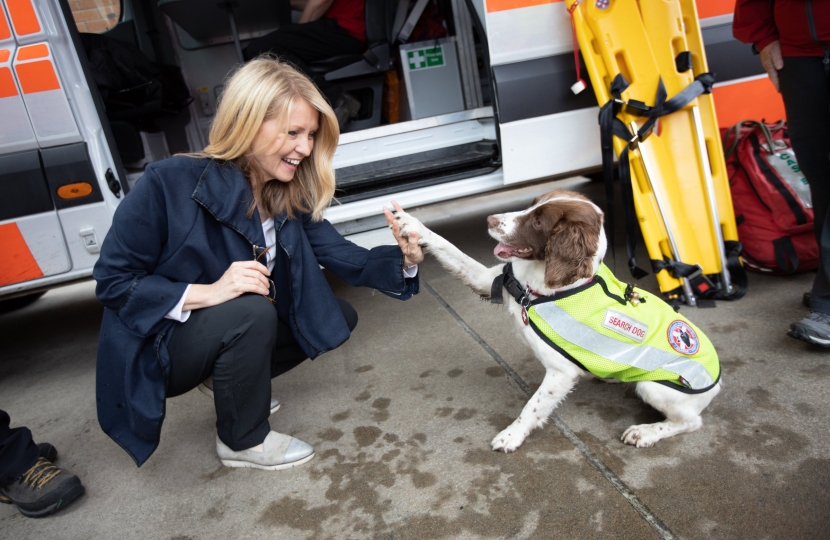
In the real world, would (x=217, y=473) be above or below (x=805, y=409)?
above

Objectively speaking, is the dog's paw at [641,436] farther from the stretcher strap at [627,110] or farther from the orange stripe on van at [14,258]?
the orange stripe on van at [14,258]

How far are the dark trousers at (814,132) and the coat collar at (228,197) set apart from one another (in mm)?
2340

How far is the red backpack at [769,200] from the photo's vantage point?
288 centimetres

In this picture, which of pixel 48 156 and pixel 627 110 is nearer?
pixel 48 156

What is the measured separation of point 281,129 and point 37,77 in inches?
56.7

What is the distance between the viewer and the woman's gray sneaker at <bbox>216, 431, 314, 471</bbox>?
197cm

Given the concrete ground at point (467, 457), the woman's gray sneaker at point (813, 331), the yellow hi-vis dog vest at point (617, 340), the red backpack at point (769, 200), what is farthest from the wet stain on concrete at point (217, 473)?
the red backpack at point (769, 200)

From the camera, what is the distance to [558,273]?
5.97 feet

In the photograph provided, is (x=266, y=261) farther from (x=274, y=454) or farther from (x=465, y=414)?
(x=465, y=414)

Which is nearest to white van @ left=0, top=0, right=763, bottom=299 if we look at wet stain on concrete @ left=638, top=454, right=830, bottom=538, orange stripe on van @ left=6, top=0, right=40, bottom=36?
orange stripe on van @ left=6, top=0, right=40, bottom=36

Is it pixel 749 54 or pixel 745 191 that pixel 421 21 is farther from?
pixel 745 191

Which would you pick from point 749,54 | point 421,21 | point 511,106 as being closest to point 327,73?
point 421,21

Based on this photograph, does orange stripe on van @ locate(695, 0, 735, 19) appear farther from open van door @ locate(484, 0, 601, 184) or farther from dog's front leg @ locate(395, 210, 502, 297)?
dog's front leg @ locate(395, 210, 502, 297)

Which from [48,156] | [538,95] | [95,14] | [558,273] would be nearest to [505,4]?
[538,95]
